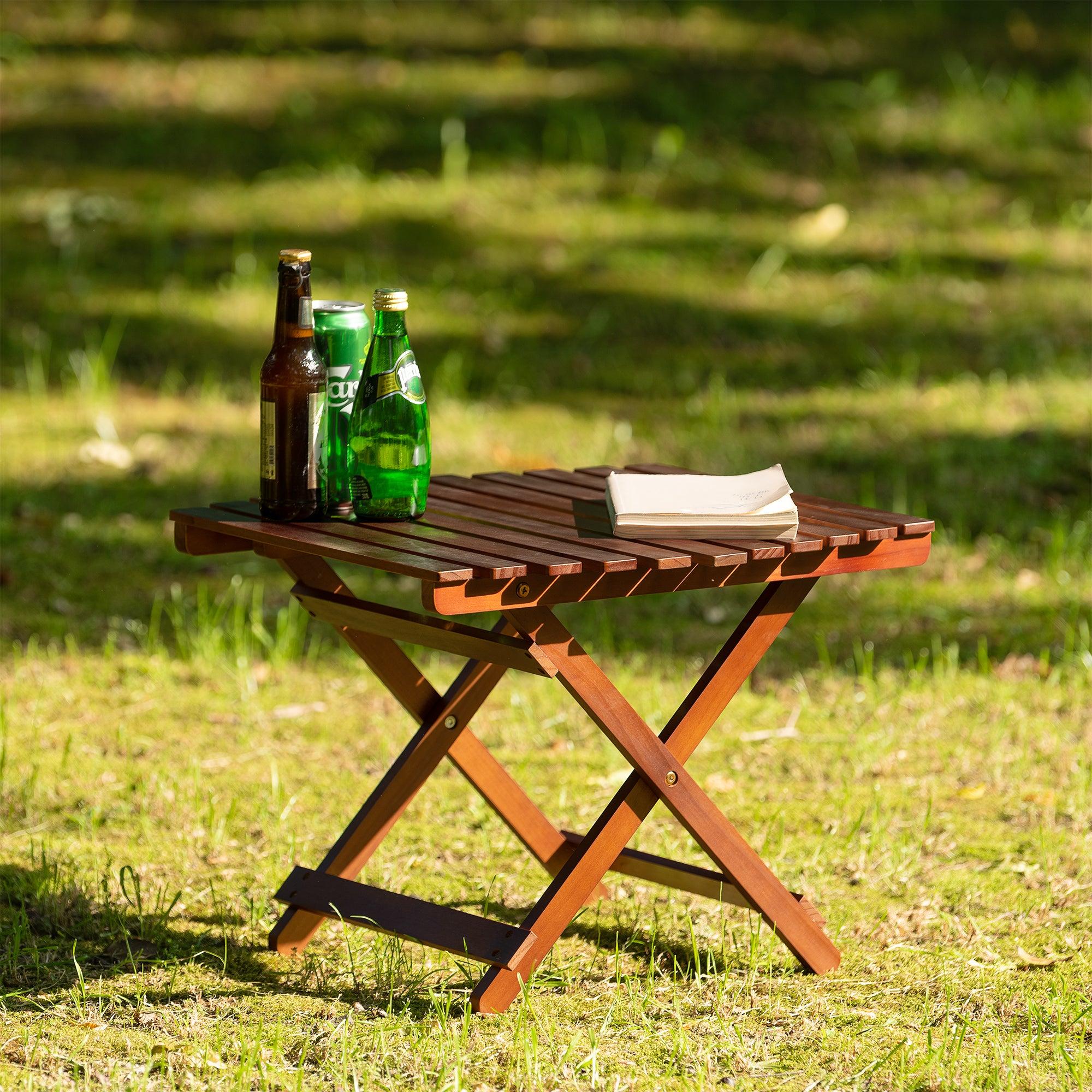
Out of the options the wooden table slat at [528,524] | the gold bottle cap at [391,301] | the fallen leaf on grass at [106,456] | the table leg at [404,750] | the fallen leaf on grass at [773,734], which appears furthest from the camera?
the fallen leaf on grass at [106,456]

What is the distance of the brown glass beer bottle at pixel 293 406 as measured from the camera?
128 inches

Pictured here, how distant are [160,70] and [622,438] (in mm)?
4671

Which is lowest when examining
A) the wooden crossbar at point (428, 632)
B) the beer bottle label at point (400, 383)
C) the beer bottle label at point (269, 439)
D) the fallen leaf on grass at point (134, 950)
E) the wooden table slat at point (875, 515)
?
the fallen leaf on grass at point (134, 950)

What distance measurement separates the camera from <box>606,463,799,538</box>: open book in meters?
3.25

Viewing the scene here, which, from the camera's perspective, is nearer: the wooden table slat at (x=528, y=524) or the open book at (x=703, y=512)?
the wooden table slat at (x=528, y=524)

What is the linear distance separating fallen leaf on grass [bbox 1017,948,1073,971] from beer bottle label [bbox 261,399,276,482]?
74.2 inches

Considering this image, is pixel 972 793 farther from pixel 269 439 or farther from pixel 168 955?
pixel 269 439

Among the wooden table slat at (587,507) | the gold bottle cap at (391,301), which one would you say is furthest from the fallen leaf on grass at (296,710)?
the gold bottle cap at (391,301)

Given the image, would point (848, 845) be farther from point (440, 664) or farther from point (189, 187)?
point (189, 187)

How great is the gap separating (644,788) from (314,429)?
93cm

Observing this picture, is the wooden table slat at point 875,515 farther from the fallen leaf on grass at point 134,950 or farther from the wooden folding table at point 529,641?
the fallen leaf on grass at point 134,950

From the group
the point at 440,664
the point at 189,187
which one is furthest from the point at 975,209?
the point at 440,664

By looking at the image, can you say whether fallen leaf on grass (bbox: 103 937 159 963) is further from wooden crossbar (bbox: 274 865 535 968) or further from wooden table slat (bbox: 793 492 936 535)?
wooden table slat (bbox: 793 492 936 535)

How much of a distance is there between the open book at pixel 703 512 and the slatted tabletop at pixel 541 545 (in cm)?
2
